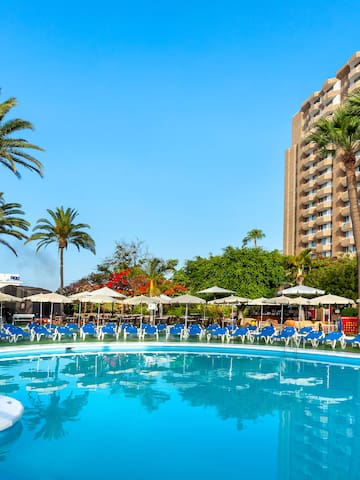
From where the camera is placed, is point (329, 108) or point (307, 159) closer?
point (329, 108)

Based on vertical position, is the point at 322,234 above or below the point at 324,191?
below

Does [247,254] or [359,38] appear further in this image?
[359,38]

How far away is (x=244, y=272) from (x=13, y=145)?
1982cm

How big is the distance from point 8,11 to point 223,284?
22.0 metres

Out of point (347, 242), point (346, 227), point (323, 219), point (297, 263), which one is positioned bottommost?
point (297, 263)

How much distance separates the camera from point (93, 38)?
23.2m

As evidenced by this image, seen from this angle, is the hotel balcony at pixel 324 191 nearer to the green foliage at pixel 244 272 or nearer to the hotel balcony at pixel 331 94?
the hotel balcony at pixel 331 94

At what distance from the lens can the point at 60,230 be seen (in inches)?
1362

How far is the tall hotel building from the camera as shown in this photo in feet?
213

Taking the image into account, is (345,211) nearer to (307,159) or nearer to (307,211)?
(307,211)

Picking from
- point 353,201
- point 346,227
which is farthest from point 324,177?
point 353,201

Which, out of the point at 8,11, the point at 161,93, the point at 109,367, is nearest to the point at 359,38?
the point at 161,93

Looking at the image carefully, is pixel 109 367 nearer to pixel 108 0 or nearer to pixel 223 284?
pixel 108 0

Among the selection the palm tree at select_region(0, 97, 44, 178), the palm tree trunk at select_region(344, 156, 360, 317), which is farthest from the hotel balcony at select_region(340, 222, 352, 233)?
the palm tree at select_region(0, 97, 44, 178)
